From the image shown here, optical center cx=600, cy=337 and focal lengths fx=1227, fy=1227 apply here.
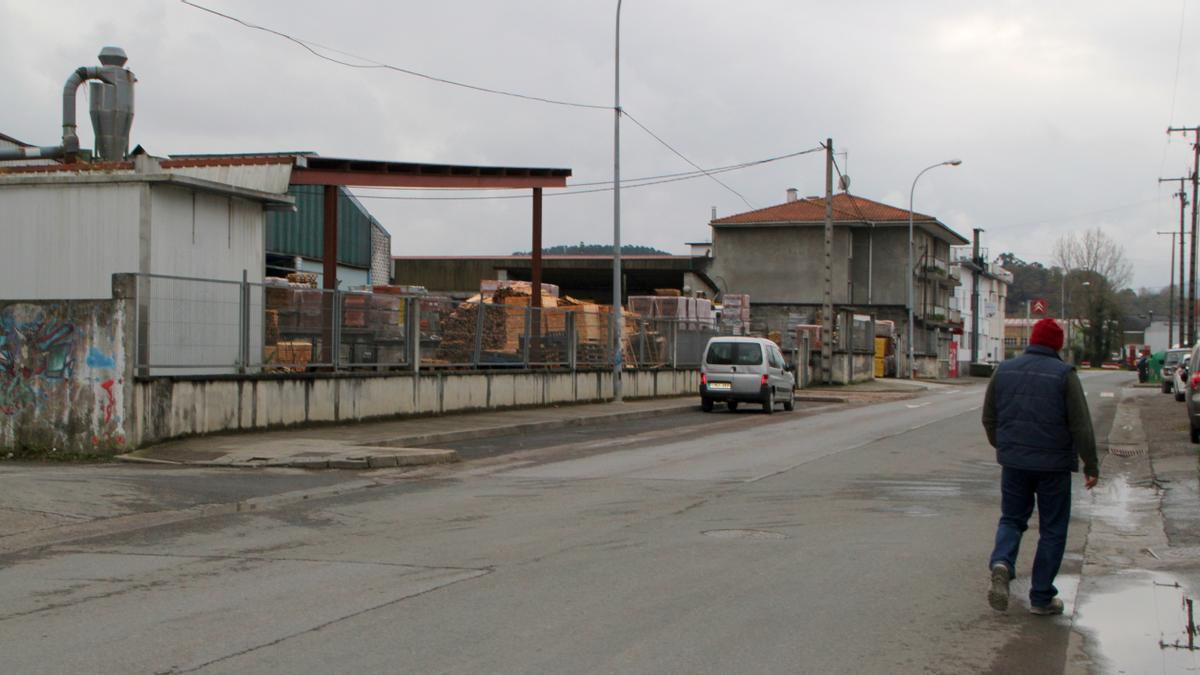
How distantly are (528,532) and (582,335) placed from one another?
2075 centimetres

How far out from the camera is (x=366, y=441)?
17.9m

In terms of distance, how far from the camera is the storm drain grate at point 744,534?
33.0 ft

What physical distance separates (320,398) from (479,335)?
5.86 m

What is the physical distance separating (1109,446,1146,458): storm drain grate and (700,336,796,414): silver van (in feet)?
34.5

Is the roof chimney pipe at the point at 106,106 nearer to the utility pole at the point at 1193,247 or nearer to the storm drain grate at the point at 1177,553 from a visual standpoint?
the storm drain grate at the point at 1177,553

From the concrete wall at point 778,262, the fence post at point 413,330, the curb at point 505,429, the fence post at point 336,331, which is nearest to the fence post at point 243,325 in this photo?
the fence post at point 336,331

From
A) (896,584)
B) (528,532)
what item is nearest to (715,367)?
(528,532)

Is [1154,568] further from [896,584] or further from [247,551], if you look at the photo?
[247,551]

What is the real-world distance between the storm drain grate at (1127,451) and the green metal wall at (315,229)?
29061mm

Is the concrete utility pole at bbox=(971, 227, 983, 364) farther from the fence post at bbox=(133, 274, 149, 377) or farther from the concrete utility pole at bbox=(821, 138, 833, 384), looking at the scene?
the fence post at bbox=(133, 274, 149, 377)

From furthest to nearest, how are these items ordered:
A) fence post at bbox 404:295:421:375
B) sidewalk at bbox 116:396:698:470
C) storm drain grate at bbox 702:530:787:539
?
fence post at bbox 404:295:421:375 < sidewalk at bbox 116:396:698:470 < storm drain grate at bbox 702:530:787:539

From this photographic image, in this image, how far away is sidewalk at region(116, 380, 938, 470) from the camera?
1530 cm

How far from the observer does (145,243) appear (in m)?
18.4

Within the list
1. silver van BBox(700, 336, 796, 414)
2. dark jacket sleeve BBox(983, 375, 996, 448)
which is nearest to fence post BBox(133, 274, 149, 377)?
dark jacket sleeve BBox(983, 375, 996, 448)
